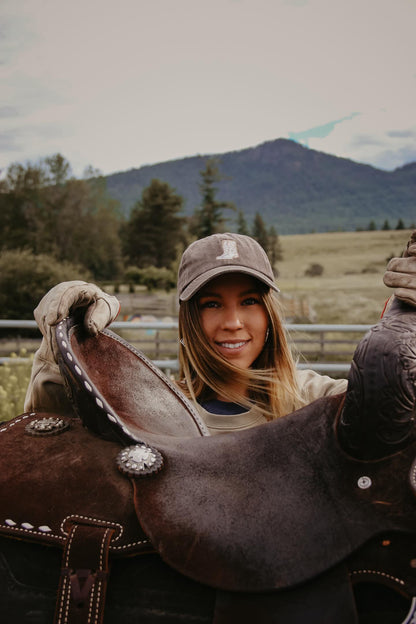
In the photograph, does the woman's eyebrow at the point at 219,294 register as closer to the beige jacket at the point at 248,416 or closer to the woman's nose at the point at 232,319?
the woman's nose at the point at 232,319

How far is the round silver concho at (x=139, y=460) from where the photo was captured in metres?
0.73

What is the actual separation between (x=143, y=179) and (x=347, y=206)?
51638 millimetres

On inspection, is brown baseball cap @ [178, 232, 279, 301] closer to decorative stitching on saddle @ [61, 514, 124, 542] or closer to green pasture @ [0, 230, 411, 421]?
decorative stitching on saddle @ [61, 514, 124, 542]

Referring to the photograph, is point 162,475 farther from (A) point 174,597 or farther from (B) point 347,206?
(B) point 347,206

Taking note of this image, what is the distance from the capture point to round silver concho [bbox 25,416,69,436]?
2.89 feet

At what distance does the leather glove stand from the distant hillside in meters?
101

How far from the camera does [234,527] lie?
2.12 feet

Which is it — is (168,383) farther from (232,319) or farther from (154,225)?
(154,225)

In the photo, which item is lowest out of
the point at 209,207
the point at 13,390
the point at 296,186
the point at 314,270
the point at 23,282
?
the point at 314,270

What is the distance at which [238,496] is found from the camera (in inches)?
26.8

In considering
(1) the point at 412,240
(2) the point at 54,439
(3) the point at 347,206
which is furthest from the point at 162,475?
(3) the point at 347,206

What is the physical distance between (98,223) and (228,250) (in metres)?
28.9

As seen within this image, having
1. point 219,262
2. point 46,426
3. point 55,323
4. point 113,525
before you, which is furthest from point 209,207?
point 113,525

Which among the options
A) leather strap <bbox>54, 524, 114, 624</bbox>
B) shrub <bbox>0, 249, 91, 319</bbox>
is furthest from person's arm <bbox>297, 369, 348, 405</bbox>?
shrub <bbox>0, 249, 91, 319</bbox>
